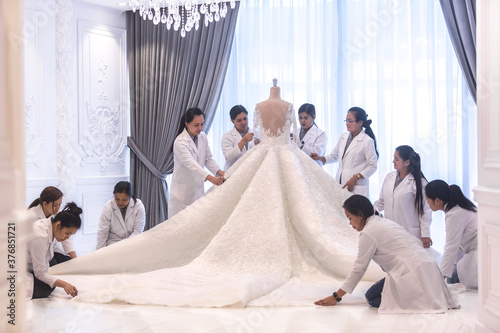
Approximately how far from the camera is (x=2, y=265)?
185 centimetres

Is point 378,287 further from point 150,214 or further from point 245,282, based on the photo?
point 150,214

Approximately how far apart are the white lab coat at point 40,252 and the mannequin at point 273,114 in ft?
6.61

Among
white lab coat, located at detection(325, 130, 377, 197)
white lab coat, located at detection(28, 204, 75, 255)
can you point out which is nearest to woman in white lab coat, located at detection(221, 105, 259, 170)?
white lab coat, located at detection(325, 130, 377, 197)

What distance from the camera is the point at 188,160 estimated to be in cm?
500

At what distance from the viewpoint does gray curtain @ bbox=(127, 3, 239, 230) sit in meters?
7.01

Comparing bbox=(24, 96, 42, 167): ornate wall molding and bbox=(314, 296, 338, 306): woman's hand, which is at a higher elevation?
bbox=(24, 96, 42, 167): ornate wall molding

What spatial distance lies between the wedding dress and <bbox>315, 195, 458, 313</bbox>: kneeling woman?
472mm

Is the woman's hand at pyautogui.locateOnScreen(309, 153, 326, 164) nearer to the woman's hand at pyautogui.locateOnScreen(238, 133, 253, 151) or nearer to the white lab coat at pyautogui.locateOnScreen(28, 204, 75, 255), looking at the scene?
the woman's hand at pyautogui.locateOnScreen(238, 133, 253, 151)

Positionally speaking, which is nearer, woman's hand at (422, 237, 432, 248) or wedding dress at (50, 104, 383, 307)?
wedding dress at (50, 104, 383, 307)

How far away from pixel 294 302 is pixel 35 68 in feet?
13.9

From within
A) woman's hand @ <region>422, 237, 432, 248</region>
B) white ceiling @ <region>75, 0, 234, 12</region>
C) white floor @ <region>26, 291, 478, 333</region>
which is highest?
white ceiling @ <region>75, 0, 234, 12</region>

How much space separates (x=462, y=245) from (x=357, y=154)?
1415 mm

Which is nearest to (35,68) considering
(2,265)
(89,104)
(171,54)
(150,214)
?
(89,104)

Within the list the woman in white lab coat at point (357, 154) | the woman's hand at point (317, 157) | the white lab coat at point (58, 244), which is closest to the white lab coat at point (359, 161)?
the woman in white lab coat at point (357, 154)
